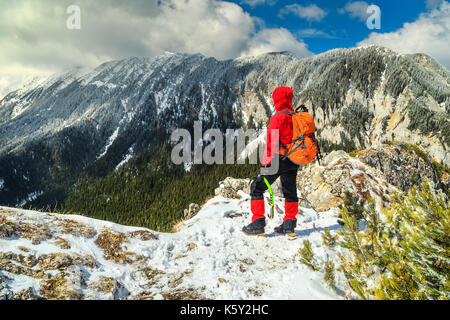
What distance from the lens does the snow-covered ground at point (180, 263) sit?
376cm

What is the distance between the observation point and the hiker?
235 inches

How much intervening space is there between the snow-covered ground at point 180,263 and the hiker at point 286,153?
0.55 metres

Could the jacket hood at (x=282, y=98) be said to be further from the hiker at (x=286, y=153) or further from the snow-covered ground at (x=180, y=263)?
the snow-covered ground at (x=180, y=263)

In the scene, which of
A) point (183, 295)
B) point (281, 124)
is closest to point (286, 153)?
point (281, 124)

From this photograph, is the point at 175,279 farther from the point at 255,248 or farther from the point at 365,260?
the point at 365,260

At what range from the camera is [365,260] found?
3676mm

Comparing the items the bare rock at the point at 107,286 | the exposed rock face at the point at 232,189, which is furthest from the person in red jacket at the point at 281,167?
the bare rock at the point at 107,286

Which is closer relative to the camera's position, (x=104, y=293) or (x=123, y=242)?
(x=104, y=293)

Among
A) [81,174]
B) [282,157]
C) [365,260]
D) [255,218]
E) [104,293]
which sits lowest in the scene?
[104,293]

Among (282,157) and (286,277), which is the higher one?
(282,157)

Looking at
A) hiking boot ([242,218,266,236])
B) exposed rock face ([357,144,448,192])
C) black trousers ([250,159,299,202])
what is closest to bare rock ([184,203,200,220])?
hiking boot ([242,218,266,236])
